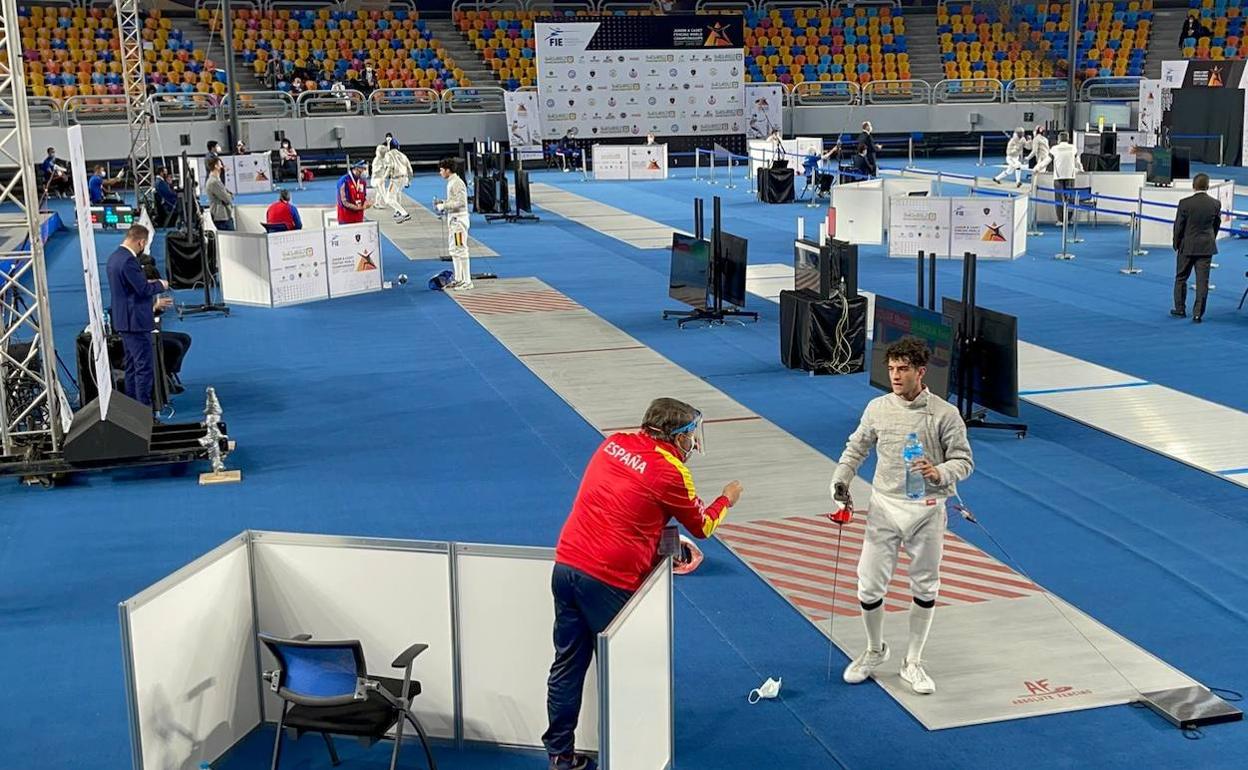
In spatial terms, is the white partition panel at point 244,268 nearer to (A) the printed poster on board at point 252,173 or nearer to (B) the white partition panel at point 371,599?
(B) the white partition panel at point 371,599

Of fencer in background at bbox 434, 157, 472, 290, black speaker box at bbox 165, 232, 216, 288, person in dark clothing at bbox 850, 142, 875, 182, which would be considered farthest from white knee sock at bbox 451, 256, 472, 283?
person in dark clothing at bbox 850, 142, 875, 182

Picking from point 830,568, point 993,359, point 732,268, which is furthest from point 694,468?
point 732,268

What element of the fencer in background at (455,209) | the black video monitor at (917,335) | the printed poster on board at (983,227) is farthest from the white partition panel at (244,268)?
the printed poster on board at (983,227)

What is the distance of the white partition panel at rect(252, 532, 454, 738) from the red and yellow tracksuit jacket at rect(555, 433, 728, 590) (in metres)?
1.01

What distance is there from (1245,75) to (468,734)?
4201cm

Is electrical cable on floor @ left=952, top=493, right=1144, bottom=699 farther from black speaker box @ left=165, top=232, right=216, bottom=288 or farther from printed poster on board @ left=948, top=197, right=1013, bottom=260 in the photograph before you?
black speaker box @ left=165, top=232, right=216, bottom=288

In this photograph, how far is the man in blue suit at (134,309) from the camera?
13.6 metres

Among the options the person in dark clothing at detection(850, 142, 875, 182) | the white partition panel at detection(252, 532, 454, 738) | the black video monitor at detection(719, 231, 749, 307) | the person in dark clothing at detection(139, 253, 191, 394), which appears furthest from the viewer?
the person in dark clothing at detection(850, 142, 875, 182)

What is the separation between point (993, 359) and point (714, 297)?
6862 millimetres

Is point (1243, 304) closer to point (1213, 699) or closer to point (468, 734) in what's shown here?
point (1213, 699)

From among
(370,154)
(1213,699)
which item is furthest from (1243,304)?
(370,154)

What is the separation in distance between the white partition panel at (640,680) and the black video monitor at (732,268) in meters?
12.0

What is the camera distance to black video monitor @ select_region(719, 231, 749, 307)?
1861 cm

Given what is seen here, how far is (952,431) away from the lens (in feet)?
24.8
